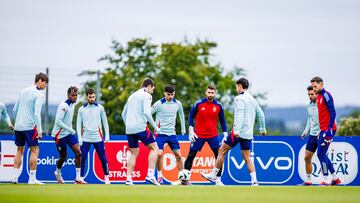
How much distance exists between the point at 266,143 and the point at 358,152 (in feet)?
8.33

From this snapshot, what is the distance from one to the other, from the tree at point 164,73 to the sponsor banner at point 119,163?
29905 millimetres

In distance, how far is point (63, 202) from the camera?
12.4 meters

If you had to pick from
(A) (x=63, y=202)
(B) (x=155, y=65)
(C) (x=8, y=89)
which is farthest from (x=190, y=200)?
(B) (x=155, y=65)

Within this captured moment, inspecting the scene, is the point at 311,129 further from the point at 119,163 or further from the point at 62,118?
the point at 119,163

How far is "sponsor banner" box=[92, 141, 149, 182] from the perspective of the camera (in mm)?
23928

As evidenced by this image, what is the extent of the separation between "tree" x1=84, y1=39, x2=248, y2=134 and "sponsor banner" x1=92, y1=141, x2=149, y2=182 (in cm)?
2990

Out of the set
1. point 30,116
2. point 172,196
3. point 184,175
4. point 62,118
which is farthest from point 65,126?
point 172,196

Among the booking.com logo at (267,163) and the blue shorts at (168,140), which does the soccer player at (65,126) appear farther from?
the booking.com logo at (267,163)

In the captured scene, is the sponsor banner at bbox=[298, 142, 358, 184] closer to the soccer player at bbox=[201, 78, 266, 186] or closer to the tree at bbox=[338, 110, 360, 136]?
the soccer player at bbox=[201, 78, 266, 186]

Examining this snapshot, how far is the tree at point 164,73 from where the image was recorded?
5634 cm

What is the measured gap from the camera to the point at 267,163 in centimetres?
2394

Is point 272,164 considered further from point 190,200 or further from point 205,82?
point 205,82

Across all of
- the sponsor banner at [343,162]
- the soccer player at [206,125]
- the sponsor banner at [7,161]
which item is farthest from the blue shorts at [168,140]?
the sponsor banner at [7,161]

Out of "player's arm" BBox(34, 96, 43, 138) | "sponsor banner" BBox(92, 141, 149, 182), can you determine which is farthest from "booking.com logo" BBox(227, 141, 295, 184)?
"player's arm" BBox(34, 96, 43, 138)
